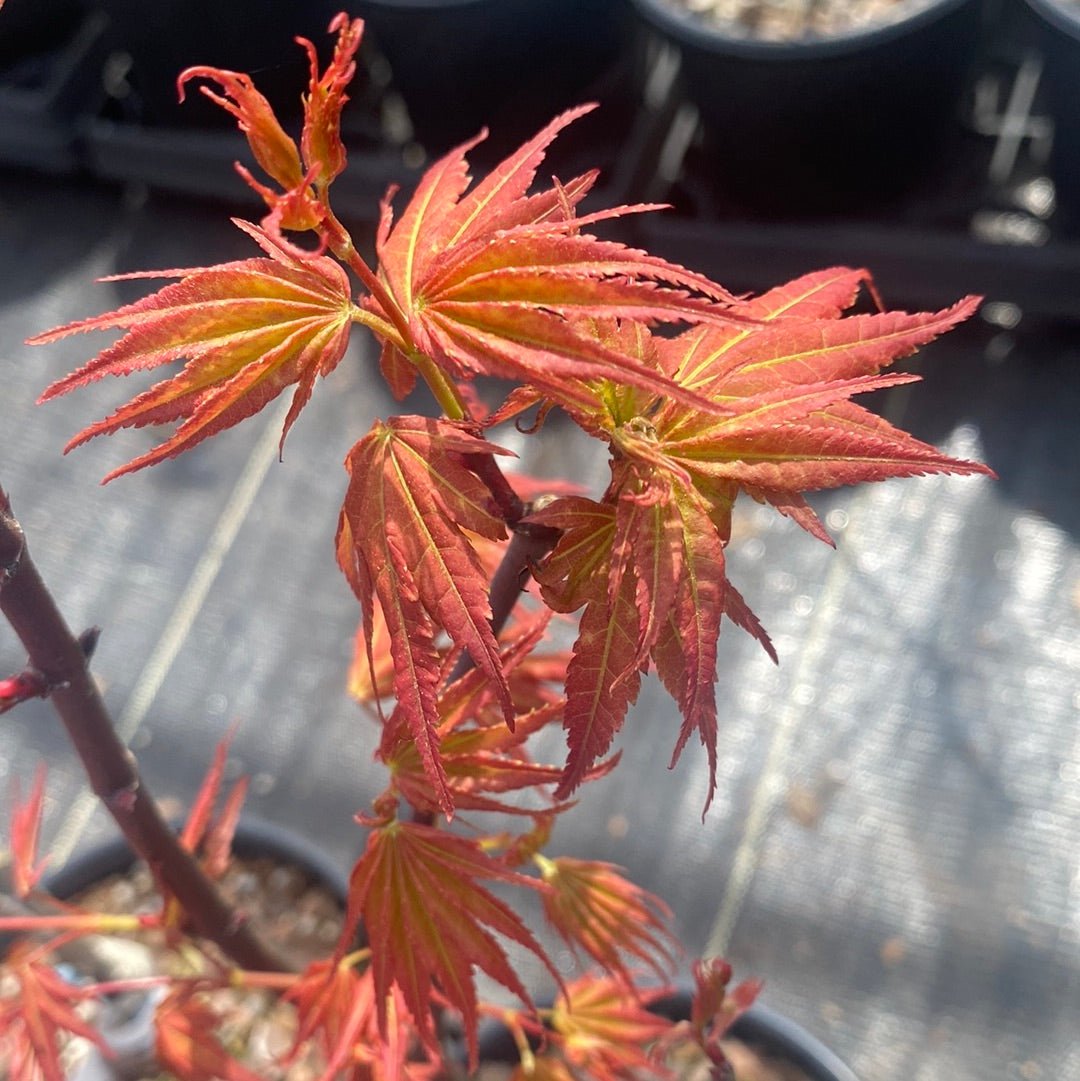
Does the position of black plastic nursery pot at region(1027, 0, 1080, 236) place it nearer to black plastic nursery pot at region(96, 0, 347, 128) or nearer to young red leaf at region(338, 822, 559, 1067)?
black plastic nursery pot at region(96, 0, 347, 128)

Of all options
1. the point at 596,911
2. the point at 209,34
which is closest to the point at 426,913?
the point at 596,911

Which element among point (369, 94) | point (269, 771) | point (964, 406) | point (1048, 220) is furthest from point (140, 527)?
point (1048, 220)

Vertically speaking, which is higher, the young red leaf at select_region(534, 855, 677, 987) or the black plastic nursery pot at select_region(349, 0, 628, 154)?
the black plastic nursery pot at select_region(349, 0, 628, 154)

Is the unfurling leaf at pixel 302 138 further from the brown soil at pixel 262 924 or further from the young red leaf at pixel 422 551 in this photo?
the brown soil at pixel 262 924

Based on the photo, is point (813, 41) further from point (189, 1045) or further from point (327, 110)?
point (189, 1045)

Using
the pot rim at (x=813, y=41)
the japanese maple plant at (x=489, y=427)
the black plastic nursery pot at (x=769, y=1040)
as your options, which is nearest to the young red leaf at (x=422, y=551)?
the japanese maple plant at (x=489, y=427)

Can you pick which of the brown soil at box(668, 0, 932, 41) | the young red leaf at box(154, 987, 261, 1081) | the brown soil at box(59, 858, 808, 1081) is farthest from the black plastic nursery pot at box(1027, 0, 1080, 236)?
the young red leaf at box(154, 987, 261, 1081)
